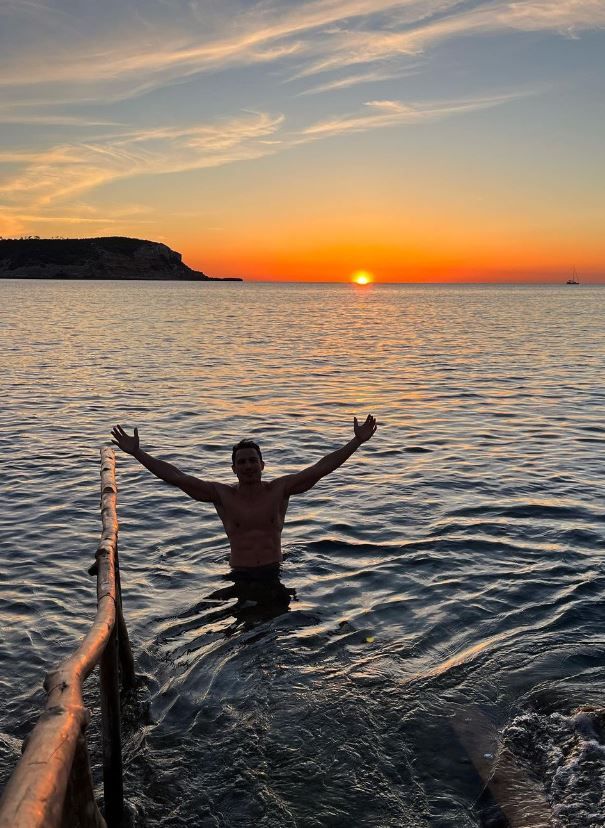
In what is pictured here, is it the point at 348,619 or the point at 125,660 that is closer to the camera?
the point at 125,660

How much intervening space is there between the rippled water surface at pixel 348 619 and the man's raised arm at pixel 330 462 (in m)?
1.39

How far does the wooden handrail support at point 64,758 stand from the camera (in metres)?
2.68

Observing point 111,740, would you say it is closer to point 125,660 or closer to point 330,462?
point 125,660

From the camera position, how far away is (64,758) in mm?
3041

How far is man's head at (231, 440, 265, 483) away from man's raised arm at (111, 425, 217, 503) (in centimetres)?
45

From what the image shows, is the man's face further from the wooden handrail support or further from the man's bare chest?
the wooden handrail support

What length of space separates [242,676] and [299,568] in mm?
3170

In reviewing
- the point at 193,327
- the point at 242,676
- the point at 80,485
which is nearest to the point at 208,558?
the point at 242,676

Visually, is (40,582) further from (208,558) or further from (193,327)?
(193,327)

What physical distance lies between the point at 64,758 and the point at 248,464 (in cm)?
622

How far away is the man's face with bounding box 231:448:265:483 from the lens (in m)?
9.22

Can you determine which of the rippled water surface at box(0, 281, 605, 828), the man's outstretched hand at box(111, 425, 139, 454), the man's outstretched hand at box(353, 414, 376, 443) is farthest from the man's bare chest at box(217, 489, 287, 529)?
the man's outstretched hand at box(111, 425, 139, 454)

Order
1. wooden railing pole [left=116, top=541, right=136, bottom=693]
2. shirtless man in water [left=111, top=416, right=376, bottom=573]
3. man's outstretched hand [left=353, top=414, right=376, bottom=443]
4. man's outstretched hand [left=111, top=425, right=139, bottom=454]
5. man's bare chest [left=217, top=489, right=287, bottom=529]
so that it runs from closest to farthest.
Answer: wooden railing pole [left=116, top=541, right=136, bottom=693] < man's outstretched hand [left=111, top=425, right=139, bottom=454] < man's outstretched hand [left=353, top=414, right=376, bottom=443] < shirtless man in water [left=111, top=416, right=376, bottom=573] < man's bare chest [left=217, top=489, right=287, bottom=529]

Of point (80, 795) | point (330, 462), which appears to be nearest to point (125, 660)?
point (330, 462)
